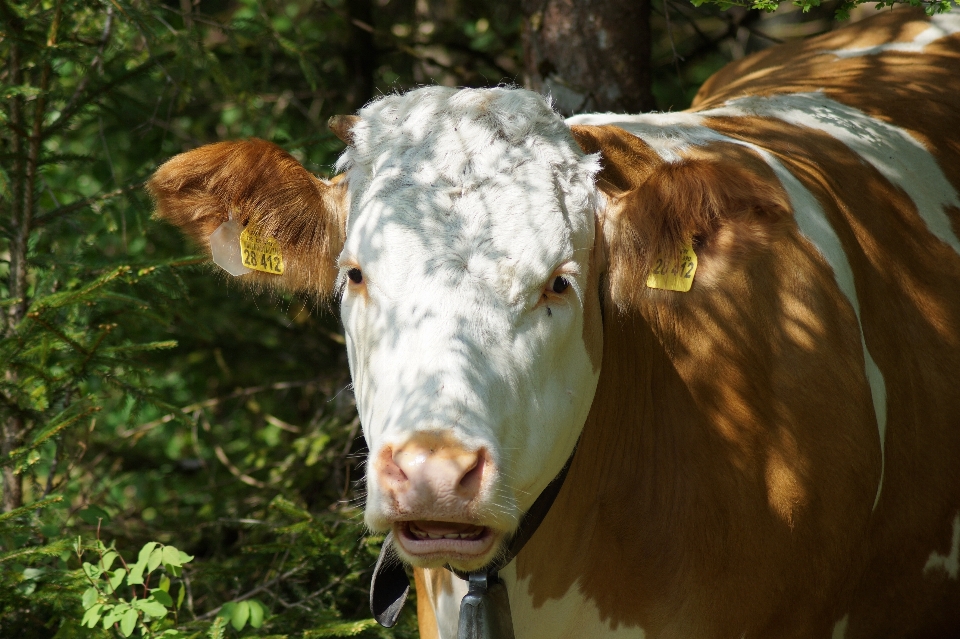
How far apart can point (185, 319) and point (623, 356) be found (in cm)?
187

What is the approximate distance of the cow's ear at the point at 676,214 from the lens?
2.34 metres

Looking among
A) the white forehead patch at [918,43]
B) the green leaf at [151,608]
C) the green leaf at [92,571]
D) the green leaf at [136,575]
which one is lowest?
the green leaf at [151,608]

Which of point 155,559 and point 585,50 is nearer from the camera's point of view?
point 155,559

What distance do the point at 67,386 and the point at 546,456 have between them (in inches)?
78.3

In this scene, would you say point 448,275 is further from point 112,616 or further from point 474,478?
point 112,616

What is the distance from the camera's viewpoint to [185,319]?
3.75 metres

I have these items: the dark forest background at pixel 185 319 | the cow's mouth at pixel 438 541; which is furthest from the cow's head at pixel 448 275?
the dark forest background at pixel 185 319

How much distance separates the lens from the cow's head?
79.4 inches

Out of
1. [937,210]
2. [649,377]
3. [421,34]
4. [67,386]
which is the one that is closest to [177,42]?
[67,386]

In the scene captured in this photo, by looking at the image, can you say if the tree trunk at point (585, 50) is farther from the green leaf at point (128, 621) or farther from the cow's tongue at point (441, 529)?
the green leaf at point (128, 621)

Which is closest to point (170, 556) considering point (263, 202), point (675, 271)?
point (263, 202)

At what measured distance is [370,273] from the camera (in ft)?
→ 7.63

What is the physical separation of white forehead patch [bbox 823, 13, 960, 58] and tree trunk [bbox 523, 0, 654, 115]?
3.10ft

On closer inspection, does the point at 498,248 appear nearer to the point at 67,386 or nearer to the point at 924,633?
the point at 67,386
